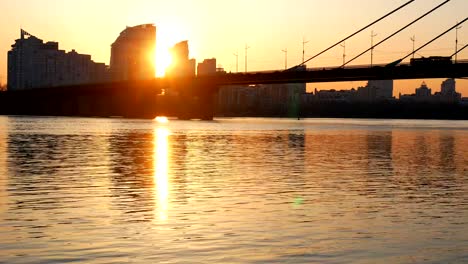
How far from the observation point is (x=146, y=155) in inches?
2056

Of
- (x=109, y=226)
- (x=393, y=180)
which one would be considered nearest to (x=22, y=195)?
(x=109, y=226)

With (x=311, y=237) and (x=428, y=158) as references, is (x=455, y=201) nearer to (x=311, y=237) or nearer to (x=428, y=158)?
(x=311, y=237)

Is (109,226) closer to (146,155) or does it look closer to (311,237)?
(311,237)

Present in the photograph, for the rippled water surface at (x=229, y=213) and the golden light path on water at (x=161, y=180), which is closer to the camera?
the rippled water surface at (x=229, y=213)

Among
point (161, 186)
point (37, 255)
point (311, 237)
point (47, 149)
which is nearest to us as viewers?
point (37, 255)

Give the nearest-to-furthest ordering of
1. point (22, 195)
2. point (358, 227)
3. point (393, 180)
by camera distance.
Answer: point (358, 227), point (22, 195), point (393, 180)

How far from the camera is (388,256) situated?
1656 cm

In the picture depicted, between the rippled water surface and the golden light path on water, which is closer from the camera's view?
the rippled water surface

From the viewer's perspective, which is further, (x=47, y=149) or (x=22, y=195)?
(x=47, y=149)

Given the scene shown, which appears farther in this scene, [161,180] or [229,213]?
[161,180]

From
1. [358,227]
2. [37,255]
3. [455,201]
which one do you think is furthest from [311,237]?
[455,201]

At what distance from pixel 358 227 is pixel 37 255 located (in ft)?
28.4

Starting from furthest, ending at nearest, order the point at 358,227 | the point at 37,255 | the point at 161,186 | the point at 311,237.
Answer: the point at 161,186 < the point at 358,227 < the point at 311,237 < the point at 37,255

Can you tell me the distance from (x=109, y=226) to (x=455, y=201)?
13213mm
